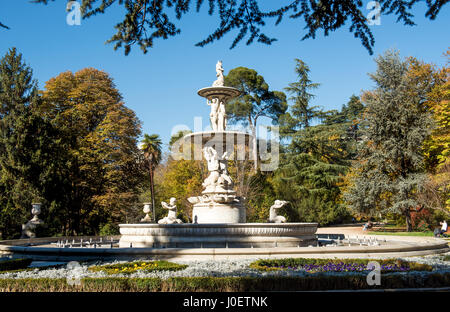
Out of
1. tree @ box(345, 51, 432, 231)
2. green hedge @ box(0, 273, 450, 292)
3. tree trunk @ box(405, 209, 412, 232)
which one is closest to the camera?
green hedge @ box(0, 273, 450, 292)

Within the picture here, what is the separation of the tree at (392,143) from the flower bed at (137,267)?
22.9 m

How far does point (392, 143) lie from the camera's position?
2836 cm

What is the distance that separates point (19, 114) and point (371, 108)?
86.4ft

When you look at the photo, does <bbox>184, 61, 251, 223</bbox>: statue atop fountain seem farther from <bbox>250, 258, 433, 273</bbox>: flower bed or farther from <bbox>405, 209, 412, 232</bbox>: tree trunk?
<bbox>405, 209, 412, 232</bbox>: tree trunk

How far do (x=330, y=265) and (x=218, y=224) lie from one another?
14.9 feet

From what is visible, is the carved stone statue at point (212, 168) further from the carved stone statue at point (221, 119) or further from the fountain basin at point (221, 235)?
the fountain basin at point (221, 235)

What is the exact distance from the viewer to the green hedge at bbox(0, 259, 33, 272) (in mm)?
8578

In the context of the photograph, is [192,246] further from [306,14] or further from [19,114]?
[19,114]

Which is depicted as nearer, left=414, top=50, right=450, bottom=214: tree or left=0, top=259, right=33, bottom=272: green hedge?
left=0, top=259, right=33, bottom=272: green hedge

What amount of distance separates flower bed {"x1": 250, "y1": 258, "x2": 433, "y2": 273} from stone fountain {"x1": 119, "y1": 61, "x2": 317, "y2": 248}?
3.26 meters

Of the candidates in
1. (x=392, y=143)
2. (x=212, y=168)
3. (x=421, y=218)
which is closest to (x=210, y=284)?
(x=212, y=168)

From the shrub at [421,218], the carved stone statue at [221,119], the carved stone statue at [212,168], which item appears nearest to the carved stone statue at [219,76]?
the carved stone statue at [221,119]

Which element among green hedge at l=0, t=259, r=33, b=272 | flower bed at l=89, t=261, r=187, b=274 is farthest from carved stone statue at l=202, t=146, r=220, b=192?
green hedge at l=0, t=259, r=33, b=272

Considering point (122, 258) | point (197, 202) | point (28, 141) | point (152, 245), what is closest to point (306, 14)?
point (122, 258)
